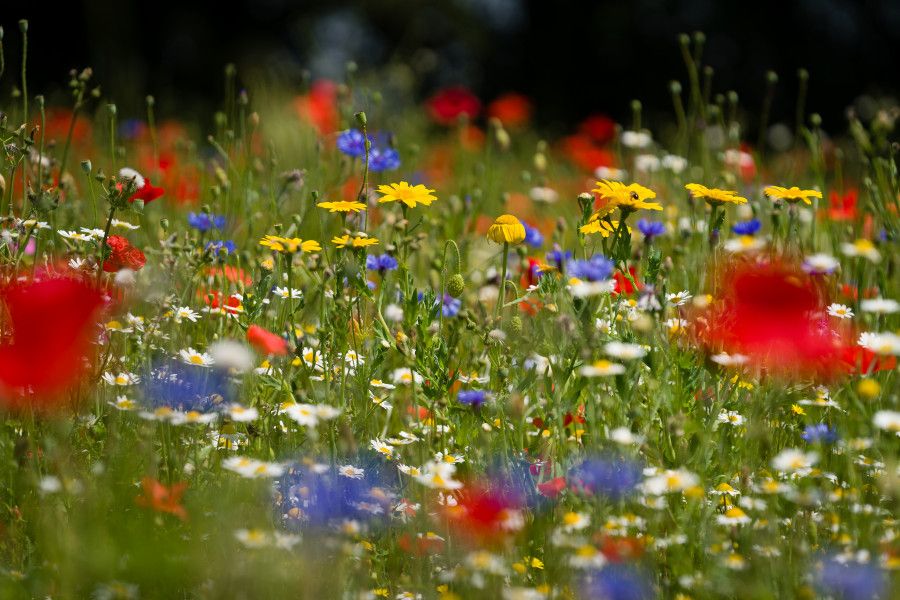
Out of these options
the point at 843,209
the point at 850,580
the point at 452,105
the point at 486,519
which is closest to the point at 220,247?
the point at 486,519

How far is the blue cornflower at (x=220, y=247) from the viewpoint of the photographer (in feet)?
7.25

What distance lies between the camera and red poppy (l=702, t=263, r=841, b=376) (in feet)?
5.54

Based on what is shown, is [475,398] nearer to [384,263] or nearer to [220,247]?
[384,263]

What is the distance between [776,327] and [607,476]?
0.37 m

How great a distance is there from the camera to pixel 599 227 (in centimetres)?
216

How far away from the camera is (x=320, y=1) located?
9.09m

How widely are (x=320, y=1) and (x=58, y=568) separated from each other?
26.8ft

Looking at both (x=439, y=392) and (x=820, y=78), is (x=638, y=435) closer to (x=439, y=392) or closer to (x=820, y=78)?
(x=439, y=392)

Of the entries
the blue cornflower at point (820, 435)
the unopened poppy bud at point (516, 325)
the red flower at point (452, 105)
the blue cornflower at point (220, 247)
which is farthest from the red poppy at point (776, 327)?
the red flower at point (452, 105)

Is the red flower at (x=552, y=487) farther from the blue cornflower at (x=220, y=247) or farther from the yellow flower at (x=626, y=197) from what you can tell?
the blue cornflower at (x=220, y=247)

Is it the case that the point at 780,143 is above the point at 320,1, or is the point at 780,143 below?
below

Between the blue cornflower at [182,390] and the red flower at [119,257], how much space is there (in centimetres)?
24

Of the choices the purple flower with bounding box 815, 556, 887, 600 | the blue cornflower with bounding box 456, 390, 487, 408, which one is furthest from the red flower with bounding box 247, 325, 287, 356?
the purple flower with bounding box 815, 556, 887, 600

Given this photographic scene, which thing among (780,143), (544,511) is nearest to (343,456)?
(544,511)
